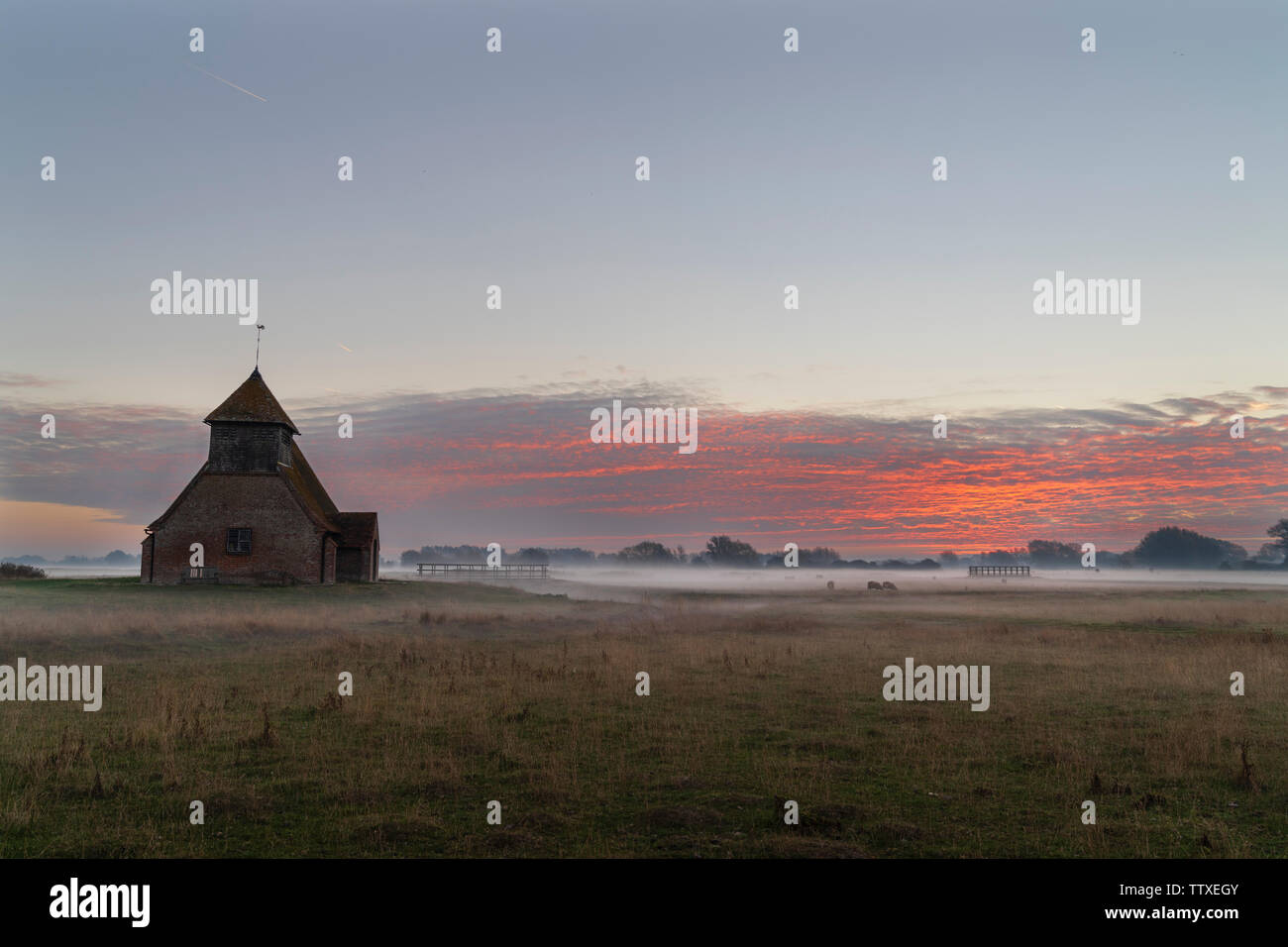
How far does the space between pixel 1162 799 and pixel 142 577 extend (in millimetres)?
56281

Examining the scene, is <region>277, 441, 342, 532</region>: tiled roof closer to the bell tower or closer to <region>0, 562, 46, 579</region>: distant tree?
the bell tower

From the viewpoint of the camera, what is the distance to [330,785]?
38.7 feet

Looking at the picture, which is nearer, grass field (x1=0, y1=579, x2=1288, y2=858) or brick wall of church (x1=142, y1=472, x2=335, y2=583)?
grass field (x1=0, y1=579, x2=1288, y2=858)

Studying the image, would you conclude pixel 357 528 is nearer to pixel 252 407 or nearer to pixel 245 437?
pixel 245 437

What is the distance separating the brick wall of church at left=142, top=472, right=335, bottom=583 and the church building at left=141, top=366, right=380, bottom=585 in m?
0.06

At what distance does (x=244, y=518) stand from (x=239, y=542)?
1.52 metres

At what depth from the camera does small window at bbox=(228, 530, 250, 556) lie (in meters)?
52.7

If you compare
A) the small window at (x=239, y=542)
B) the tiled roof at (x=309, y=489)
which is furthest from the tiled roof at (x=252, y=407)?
the small window at (x=239, y=542)

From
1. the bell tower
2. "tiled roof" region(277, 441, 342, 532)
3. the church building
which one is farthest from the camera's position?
"tiled roof" region(277, 441, 342, 532)

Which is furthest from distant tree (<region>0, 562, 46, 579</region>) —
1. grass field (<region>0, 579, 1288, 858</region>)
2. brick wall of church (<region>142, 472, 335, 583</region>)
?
grass field (<region>0, 579, 1288, 858</region>)

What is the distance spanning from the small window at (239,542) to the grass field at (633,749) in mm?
22320

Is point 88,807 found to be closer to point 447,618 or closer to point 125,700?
point 125,700

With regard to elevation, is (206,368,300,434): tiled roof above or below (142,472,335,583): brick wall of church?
above

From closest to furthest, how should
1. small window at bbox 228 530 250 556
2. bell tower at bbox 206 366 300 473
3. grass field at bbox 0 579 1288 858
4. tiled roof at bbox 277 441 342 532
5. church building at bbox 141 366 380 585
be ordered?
grass field at bbox 0 579 1288 858 → church building at bbox 141 366 380 585 → small window at bbox 228 530 250 556 → bell tower at bbox 206 366 300 473 → tiled roof at bbox 277 441 342 532
